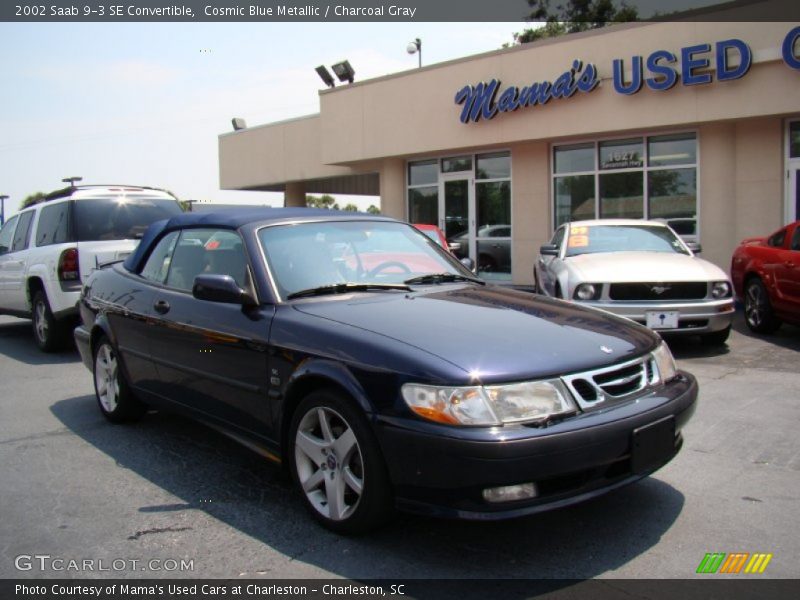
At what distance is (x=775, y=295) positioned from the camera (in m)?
8.44

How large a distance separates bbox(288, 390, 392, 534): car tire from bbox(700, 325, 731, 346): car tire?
556 centimetres

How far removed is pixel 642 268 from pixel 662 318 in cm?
66

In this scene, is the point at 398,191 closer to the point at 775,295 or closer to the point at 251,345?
the point at 775,295

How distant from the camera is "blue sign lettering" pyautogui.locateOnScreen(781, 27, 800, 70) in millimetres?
10828

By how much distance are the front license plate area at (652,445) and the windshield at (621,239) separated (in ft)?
18.7

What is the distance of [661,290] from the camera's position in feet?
24.8

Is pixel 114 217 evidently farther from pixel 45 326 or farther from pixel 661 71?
pixel 661 71

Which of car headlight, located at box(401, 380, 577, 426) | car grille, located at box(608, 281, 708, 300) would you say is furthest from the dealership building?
car headlight, located at box(401, 380, 577, 426)

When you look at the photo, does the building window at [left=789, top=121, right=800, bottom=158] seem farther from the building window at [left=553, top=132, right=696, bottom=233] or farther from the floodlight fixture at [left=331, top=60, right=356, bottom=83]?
the floodlight fixture at [left=331, top=60, right=356, bottom=83]

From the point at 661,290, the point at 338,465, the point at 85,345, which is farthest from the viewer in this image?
the point at 661,290

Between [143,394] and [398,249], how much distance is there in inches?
80.0

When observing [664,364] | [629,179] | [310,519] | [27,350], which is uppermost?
[629,179]

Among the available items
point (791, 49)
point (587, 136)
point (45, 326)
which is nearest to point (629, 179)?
point (587, 136)

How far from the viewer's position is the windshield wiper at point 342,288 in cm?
392
